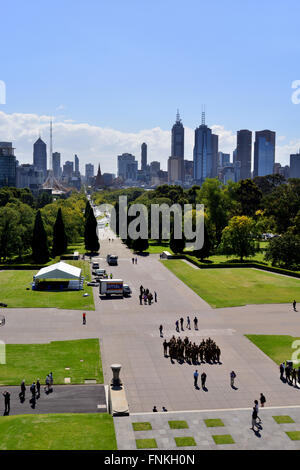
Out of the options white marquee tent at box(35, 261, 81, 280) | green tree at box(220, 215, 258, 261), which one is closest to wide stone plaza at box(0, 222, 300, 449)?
white marquee tent at box(35, 261, 81, 280)

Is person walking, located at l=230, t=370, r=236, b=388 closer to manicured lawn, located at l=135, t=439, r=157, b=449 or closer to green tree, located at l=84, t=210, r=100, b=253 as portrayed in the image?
manicured lawn, located at l=135, t=439, r=157, b=449

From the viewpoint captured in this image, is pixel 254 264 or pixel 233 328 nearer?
pixel 233 328

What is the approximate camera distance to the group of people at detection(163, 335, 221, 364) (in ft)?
96.0

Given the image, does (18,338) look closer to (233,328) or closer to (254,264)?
(233,328)

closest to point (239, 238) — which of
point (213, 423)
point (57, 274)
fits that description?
point (57, 274)

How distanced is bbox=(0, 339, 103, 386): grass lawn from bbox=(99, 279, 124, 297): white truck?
505 inches

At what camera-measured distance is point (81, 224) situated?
89750 millimetres

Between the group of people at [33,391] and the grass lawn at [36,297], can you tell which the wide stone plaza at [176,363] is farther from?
the group of people at [33,391]

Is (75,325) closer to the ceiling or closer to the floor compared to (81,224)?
closer to the floor

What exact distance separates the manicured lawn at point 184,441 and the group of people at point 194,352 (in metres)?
10.2

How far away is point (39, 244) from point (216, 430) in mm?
47121

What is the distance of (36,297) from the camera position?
4475cm

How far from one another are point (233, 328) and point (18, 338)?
15.9m
